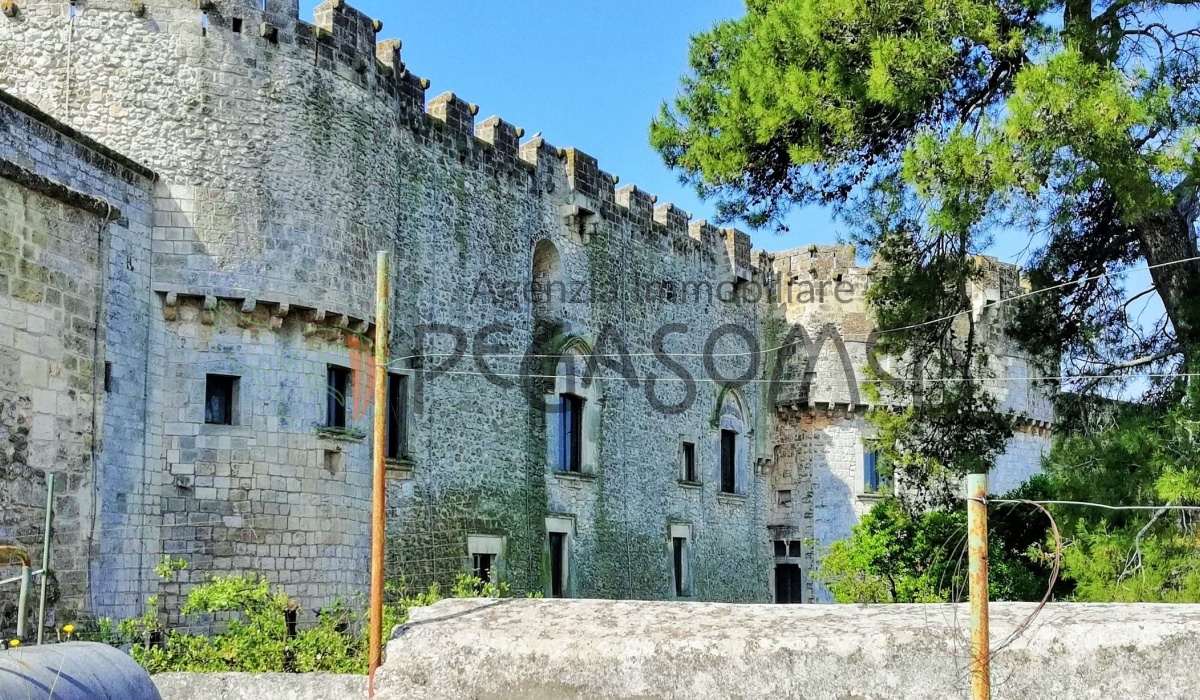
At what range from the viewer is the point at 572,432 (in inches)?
844

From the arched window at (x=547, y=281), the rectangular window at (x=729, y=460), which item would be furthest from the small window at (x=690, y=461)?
the arched window at (x=547, y=281)

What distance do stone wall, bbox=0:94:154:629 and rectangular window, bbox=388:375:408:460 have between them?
3953mm

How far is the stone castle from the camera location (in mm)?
12633

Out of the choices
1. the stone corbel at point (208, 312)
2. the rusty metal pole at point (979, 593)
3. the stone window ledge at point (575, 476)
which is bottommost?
the rusty metal pole at point (979, 593)

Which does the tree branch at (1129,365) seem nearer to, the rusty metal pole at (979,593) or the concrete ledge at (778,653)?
the concrete ledge at (778,653)

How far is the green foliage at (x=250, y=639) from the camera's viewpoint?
1003 cm

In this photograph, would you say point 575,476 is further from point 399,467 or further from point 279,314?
point 279,314

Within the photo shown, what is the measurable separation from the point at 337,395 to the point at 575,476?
6488mm

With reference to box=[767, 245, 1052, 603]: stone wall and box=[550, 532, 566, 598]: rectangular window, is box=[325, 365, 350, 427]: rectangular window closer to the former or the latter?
box=[550, 532, 566, 598]: rectangular window

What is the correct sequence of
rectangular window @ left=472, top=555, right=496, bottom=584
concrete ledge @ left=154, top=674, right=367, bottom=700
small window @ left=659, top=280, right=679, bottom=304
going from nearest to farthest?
concrete ledge @ left=154, top=674, right=367, bottom=700 < rectangular window @ left=472, top=555, right=496, bottom=584 < small window @ left=659, top=280, right=679, bottom=304

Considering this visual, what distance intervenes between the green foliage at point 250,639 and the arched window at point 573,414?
7.77m

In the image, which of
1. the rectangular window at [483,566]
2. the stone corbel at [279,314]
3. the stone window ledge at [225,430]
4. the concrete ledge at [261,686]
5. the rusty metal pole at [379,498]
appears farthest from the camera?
the rectangular window at [483,566]

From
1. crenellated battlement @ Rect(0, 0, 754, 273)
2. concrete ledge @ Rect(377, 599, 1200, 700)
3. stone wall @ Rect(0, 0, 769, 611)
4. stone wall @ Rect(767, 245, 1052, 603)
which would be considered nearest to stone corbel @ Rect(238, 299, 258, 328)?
stone wall @ Rect(0, 0, 769, 611)

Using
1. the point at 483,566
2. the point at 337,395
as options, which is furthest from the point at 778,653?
the point at 483,566
